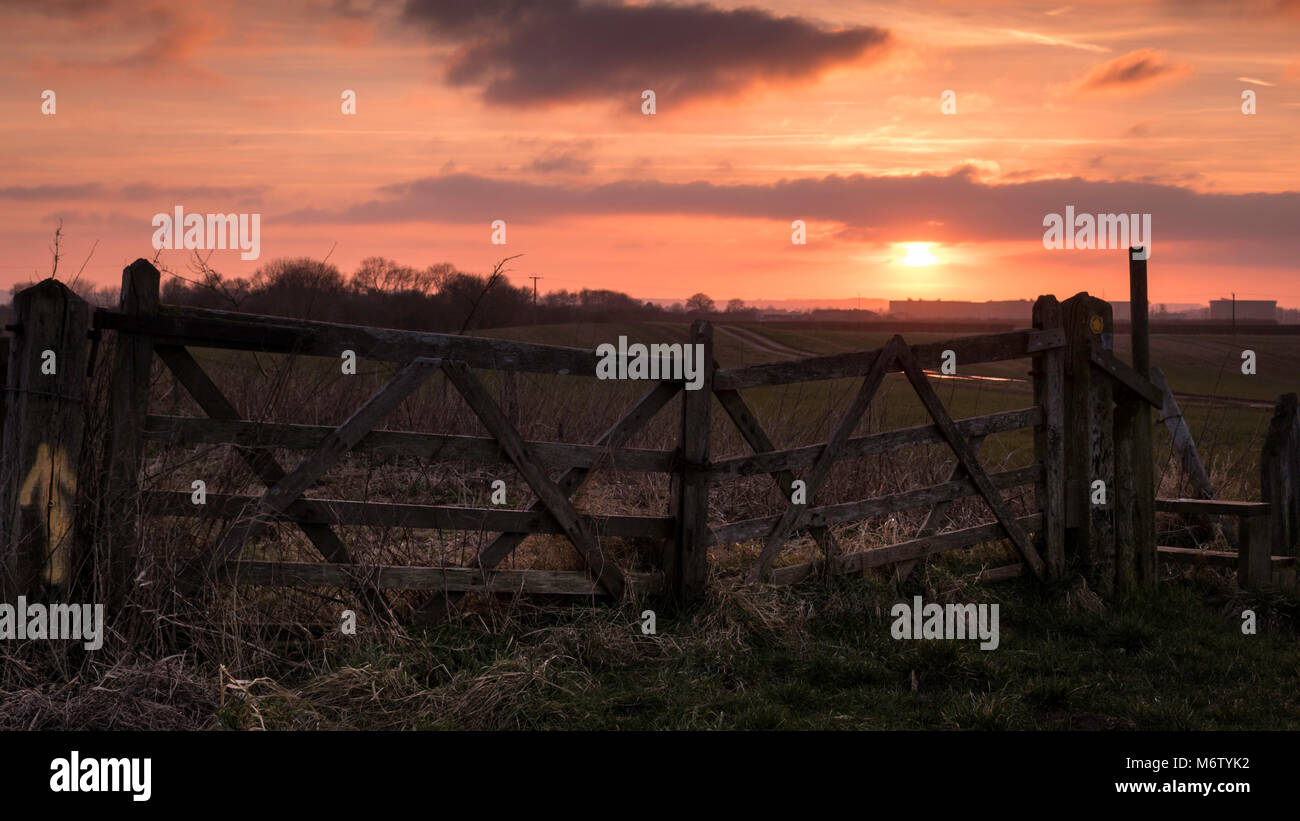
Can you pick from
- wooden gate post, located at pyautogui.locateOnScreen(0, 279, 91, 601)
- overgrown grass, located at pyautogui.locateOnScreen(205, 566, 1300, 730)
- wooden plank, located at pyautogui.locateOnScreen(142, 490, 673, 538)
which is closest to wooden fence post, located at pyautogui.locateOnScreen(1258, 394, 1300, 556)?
overgrown grass, located at pyautogui.locateOnScreen(205, 566, 1300, 730)

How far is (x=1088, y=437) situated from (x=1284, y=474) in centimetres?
252

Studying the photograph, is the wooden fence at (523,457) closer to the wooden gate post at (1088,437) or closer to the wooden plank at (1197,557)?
the wooden gate post at (1088,437)

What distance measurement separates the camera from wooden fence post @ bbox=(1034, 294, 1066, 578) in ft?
27.4

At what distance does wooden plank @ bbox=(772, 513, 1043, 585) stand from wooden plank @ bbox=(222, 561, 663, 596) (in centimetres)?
114

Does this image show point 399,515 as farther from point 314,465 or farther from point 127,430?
point 127,430

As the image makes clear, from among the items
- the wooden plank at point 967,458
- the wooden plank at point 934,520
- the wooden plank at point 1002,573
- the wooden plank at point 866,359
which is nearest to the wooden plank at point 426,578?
the wooden plank at point 866,359

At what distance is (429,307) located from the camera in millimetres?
25391

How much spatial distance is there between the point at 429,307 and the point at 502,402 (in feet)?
47.9

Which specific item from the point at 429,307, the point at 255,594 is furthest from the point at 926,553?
the point at 429,307

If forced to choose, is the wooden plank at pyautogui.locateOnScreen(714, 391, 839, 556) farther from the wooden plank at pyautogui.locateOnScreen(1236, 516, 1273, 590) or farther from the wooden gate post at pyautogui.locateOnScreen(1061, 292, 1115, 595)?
the wooden plank at pyautogui.locateOnScreen(1236, 516, 1273, 590)

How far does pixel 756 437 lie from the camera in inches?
298

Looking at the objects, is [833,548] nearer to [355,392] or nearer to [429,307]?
[355,392]

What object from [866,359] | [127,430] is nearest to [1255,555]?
[866,359]

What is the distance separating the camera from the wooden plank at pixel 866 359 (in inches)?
281
